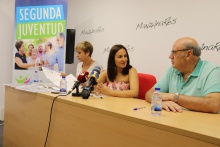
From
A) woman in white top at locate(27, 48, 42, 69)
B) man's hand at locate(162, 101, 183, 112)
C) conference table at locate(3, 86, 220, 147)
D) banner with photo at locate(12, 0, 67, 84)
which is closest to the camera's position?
conference table at locate(3, 86, 220, 147)

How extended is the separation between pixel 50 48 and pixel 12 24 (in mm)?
1003

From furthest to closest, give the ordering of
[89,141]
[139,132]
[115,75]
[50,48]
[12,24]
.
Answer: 1. [12,24]
2. [50,48]
3. [115,75]
4. [89,141]
5. [139,132]

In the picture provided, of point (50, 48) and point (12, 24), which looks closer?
point (50, 48)

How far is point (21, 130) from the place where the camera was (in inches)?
88.7

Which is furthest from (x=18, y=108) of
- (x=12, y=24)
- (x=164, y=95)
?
(x=12, y=24)

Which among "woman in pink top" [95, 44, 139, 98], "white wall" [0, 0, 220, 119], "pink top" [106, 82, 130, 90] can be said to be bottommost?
"pink top" [106, 82, 130, 90]

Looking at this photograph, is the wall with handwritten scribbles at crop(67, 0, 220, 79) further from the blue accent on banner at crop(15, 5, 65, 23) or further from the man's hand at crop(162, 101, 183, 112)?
the man's hand at crop(162, 101, 183, 112)

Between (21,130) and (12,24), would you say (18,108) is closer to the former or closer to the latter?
(21,130)

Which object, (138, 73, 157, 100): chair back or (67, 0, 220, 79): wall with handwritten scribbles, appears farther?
(67, 0, 220, 79): wall with handwritten scribbles

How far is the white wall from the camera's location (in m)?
2.60

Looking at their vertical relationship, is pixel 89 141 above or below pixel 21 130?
above

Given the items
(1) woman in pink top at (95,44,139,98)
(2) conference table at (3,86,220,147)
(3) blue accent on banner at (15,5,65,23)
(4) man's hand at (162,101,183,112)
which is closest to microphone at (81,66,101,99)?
(2) conference table at (3,86,220,147)

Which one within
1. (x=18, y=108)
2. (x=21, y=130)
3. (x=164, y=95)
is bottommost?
(x=21, y=130)

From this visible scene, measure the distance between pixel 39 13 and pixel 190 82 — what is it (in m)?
2.88
